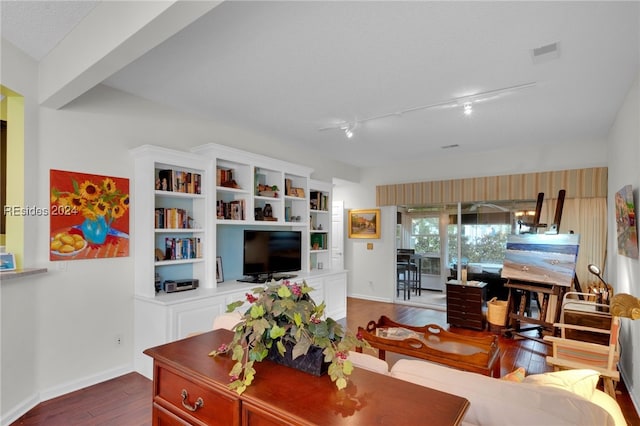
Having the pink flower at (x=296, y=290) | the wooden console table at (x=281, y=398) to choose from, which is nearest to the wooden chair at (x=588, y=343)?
the wooden console table at (x=281, y=398)

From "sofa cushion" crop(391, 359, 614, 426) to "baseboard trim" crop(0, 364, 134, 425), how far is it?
2.92 metres

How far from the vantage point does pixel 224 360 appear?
138 centimetres

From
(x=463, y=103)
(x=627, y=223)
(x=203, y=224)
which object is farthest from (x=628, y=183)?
(x=203, y=224)

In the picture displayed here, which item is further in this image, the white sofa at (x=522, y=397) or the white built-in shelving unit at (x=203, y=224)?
the white built-in shelving unit at (x=203, y=224)

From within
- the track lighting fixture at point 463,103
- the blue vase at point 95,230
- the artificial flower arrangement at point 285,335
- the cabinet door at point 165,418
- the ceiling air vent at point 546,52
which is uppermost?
the ceiling air vent at point 546,52

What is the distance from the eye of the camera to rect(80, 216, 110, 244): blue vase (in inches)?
120

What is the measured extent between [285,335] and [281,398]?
24 centimetres

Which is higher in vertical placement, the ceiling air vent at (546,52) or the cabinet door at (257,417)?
the ceiling air vent at (546,52)

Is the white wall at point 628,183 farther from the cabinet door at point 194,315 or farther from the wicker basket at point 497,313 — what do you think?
the cabinet door at point 194,315

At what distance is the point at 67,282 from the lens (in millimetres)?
2943

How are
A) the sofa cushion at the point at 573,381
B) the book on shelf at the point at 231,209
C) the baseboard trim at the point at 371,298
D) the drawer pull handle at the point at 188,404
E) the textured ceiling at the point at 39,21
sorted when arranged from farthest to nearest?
the baseboard trim at the point at 371,298 → the book on shelf at the point at 231,209 → the textured ceiling at the point at 39,21 → the sofa cushion at the point at 573,381 → the drawer pull handle at the point at 188,404

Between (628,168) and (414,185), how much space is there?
134 inches

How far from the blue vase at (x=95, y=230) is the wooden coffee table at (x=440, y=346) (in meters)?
2.59

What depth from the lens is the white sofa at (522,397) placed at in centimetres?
109
